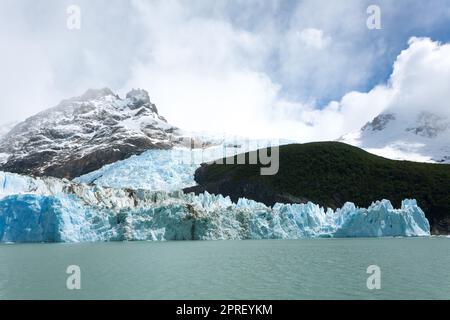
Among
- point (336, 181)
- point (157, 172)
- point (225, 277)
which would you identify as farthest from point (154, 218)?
point (336, 181)

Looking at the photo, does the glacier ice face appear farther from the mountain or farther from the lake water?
the lake water

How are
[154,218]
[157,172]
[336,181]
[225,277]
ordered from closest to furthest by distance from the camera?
1. [225,277]
2. [154,218]
3. [157,172]
4. [336,181]

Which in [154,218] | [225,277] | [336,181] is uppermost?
[336,181]

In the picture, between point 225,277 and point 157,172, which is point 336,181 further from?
point 225,277

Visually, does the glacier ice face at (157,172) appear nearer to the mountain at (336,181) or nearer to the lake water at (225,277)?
the mountain at (336,181)

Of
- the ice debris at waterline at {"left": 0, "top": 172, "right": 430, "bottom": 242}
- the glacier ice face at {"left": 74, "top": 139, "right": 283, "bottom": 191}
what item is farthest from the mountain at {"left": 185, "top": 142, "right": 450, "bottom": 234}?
the ice debris at waterline at {"left": 0, "top": 172, "right": 430, "bottom": 242}
